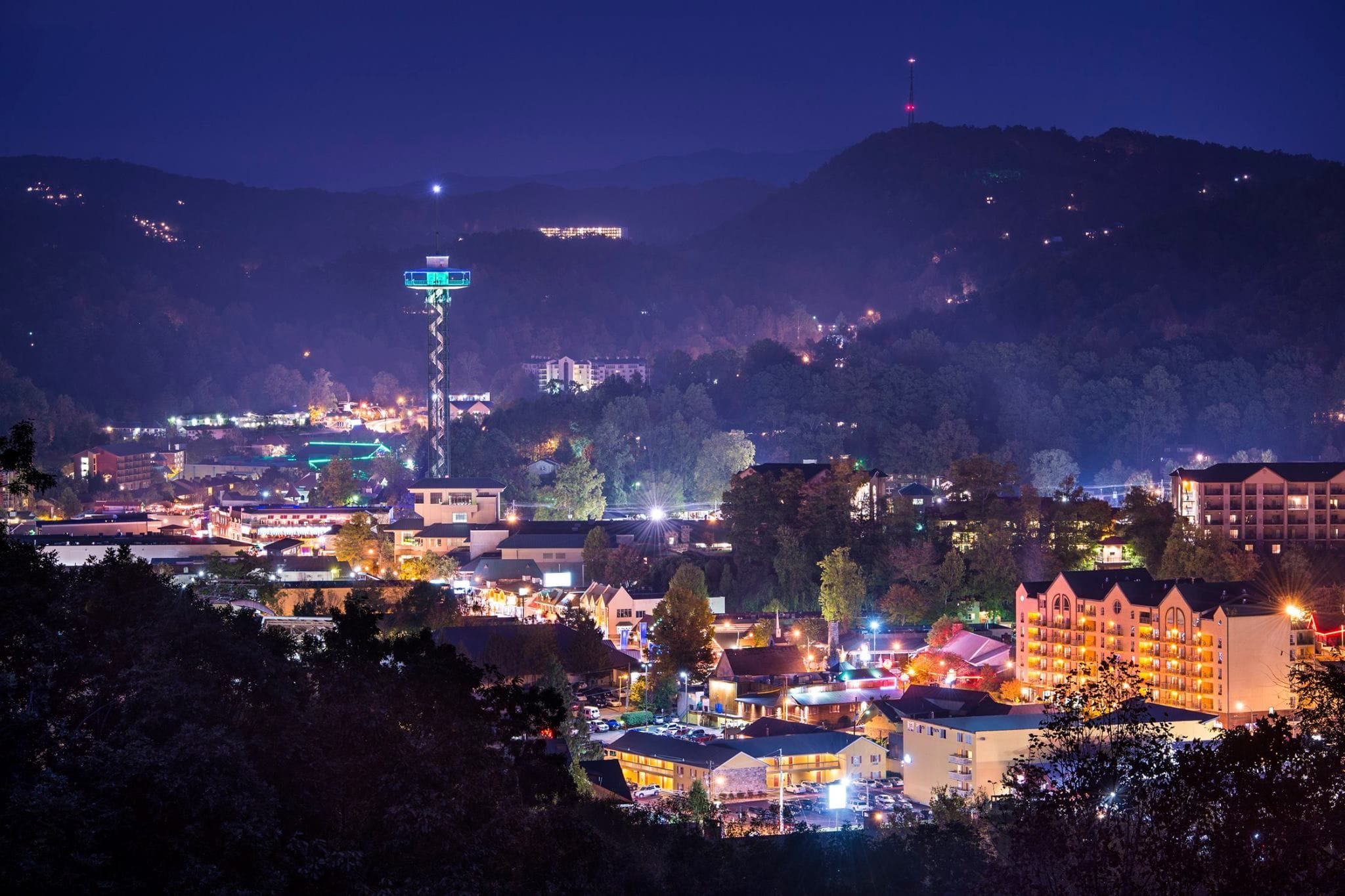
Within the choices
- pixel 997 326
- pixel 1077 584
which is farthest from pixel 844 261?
pixel 1077 584

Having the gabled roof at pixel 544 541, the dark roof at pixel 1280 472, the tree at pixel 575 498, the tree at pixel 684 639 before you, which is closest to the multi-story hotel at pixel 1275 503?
the dark roof at pixel 1280 472

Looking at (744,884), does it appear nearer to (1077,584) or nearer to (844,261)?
(1077,584)

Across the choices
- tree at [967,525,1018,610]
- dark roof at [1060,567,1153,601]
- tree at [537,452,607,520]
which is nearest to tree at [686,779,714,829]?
dark roof at [1060,567,1153,601]

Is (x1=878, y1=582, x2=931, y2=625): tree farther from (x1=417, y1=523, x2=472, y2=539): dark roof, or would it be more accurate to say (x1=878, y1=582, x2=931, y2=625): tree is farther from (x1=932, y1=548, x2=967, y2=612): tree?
(x1=417, y1=523, x2=472, y2=539): dark roof

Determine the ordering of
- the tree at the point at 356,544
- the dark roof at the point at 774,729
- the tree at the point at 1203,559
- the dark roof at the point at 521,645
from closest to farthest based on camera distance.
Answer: the dark roof at the point at 774,729 → the dark roof at the point at 521,645 → the tree at the point at 1203,559 → the tree at the point at 356,544

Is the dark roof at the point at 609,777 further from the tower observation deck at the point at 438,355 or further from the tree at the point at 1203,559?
the tower observation deck at the point at 438,355

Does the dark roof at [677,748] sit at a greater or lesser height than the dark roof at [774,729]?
lesser

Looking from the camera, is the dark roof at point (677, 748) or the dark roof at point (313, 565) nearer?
the dark roof at point (677, 748)
